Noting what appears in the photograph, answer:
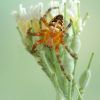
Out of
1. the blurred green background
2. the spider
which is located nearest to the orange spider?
the spider

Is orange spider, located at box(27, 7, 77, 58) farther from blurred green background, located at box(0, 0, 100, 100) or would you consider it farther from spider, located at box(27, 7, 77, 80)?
blurred green background, located at box(0, 0, 100, 100)

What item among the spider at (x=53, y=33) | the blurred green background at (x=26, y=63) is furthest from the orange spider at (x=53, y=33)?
the blurred green background at (x=26, y=63)

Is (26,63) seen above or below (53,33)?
below

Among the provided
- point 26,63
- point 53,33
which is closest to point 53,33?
point 53,33

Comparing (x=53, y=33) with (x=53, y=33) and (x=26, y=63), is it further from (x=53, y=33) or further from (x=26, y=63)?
(x=26, y=63)

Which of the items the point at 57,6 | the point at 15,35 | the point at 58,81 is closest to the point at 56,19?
the point at 57,6

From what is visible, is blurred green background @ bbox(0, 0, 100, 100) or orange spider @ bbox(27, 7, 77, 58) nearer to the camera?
orange spider @ bbox(27, 7, 77, 58)
